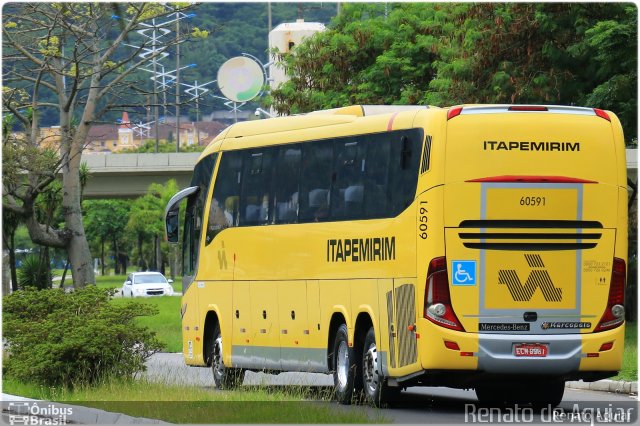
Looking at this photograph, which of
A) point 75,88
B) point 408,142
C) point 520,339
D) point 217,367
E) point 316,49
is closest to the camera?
point 520,339

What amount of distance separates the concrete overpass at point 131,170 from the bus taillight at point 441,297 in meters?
46.7

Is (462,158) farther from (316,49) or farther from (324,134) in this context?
(316,49)

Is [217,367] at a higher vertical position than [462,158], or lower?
lower

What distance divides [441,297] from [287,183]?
176 inches

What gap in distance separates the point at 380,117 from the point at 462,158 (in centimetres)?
207

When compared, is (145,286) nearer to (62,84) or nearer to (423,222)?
(62,84)

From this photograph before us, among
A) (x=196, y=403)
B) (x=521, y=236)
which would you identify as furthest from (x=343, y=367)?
(x=521, y=236)

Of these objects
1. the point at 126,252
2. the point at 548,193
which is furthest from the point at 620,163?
the point at 126,252

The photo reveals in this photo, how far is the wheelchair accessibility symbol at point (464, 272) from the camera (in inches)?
613

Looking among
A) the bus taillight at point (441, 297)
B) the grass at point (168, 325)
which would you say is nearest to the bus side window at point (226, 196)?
the grass at point (168, 325)

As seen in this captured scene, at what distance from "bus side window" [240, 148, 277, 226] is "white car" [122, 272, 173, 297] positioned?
52.1 meters

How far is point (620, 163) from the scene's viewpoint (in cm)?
1625

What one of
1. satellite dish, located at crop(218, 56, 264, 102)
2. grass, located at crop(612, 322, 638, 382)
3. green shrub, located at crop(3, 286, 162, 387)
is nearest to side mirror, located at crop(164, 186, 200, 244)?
green shrub, located at crop(3, 286, 162, 387)

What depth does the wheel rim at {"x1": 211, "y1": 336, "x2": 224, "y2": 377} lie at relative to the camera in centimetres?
2147
